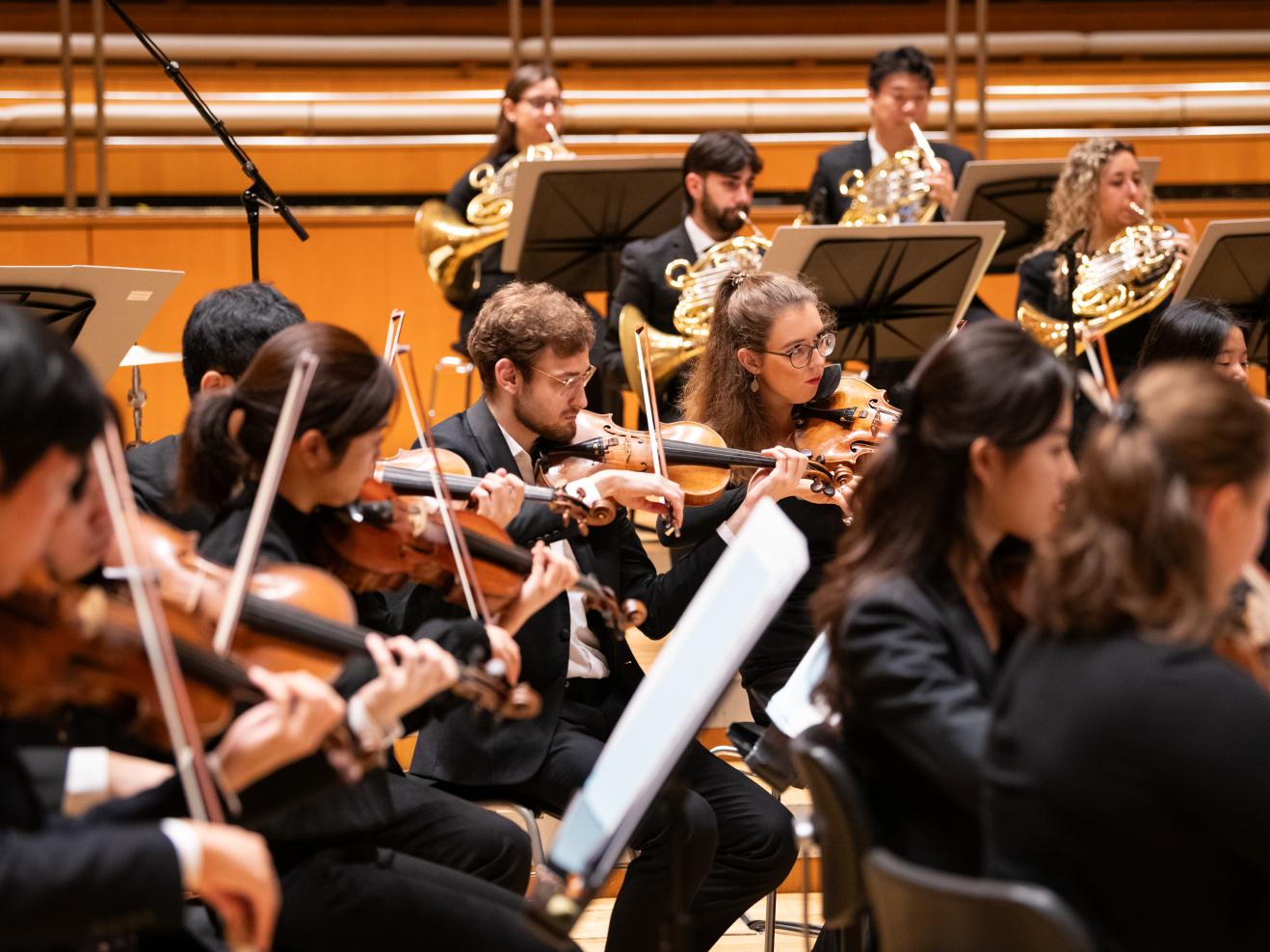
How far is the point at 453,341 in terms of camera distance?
6.14m

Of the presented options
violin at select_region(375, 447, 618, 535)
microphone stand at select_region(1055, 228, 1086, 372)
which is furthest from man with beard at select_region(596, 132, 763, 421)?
violin at select_region(375, 447, 618, 535)

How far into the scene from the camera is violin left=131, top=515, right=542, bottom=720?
168cm

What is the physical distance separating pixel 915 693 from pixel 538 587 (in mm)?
818

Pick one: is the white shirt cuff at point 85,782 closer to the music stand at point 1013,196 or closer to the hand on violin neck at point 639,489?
the hand on violin neck at point 639,489

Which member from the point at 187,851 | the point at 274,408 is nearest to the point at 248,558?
the point at 187,851

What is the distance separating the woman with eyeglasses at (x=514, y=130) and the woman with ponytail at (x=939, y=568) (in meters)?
3.48

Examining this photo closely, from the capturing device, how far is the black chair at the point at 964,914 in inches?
53.8

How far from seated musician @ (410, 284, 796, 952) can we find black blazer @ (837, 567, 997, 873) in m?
0.78

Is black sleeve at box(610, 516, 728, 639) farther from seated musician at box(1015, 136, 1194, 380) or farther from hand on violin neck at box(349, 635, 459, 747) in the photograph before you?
seated musician at box(1015, 136, 1194, 380)

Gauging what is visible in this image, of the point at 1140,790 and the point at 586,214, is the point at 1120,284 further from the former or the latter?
the point at 1140,790

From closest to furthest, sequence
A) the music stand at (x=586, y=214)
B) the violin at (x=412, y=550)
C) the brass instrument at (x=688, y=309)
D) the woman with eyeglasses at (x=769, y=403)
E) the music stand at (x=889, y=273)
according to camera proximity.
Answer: the violin at (x=412, y=550) → the woman with eyeglasses at (x=769, y=403) → the music stand at (x=889, y=273) → the brass instrument at (x=688, y=309) → the music stand at (x=586, y=214)

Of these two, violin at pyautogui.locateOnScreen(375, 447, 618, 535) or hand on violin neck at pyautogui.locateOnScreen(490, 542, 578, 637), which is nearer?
hand on violin neck at pyautogui.locateOnScreen(490, 542, 578, 637)

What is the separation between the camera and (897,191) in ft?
16.6

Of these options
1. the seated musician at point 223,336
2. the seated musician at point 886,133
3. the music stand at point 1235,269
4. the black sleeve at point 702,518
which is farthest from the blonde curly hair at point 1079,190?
the seated musician at point 223,336
